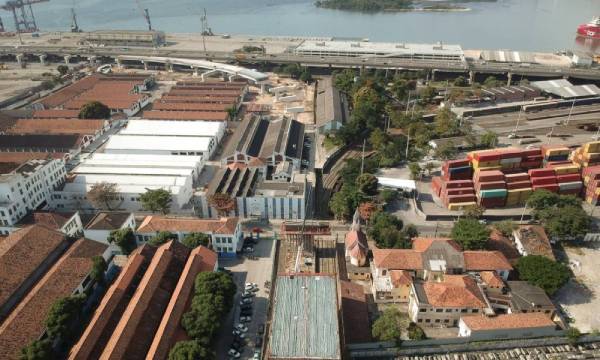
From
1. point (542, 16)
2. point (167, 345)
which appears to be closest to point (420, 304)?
Result: point (167, 345)

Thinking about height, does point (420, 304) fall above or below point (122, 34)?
below

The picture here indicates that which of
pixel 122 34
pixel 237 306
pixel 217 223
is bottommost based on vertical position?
pixel 237 306

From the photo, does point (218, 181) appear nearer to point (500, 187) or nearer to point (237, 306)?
point (237, 306)

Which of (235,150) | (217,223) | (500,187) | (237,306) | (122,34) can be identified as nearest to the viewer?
(237,306)

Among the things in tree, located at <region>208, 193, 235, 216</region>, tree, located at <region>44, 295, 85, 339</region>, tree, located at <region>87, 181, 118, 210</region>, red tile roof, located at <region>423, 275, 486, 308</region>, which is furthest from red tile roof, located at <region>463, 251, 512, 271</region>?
tree, located at <region>87, 181, 118, 210</region>

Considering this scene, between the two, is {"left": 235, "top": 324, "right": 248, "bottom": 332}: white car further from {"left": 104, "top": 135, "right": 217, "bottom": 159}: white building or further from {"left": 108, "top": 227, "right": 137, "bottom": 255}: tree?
{"left": 104, "top": 135, "right": 217, "bottom": 159}: white building

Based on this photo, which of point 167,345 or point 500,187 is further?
point 500,187

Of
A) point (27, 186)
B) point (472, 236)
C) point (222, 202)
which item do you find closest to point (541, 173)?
point (472, 236)
